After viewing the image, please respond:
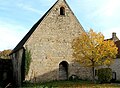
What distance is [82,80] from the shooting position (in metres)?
34.5

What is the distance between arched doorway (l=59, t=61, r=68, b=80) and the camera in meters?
34.3

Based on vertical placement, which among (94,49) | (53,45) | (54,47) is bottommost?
(94,49)

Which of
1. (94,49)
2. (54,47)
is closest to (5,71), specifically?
(54,47)

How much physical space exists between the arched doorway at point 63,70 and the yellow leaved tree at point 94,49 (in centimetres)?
487

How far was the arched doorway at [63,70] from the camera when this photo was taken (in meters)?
34.3

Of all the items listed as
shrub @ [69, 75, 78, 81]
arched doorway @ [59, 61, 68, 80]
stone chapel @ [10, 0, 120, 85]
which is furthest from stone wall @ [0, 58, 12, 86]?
shrub @ [69, 75, 78, 81]

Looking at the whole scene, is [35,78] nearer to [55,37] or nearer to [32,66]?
[32,66]

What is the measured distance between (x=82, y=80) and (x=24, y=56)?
363 inches

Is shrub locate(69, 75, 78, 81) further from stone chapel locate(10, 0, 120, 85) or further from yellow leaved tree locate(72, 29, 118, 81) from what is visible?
yellow leaved tree locate(72, 29, 118, 81)

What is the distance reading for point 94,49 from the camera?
95.7 feet

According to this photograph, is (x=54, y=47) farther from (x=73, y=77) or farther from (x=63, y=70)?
(x=73, y=77)

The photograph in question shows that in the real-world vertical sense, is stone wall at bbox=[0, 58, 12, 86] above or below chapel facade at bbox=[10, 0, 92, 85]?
Result: below

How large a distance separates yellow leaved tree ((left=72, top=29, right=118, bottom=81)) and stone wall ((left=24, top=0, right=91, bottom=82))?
436 centimetres

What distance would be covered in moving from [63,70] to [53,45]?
403 centimetres
